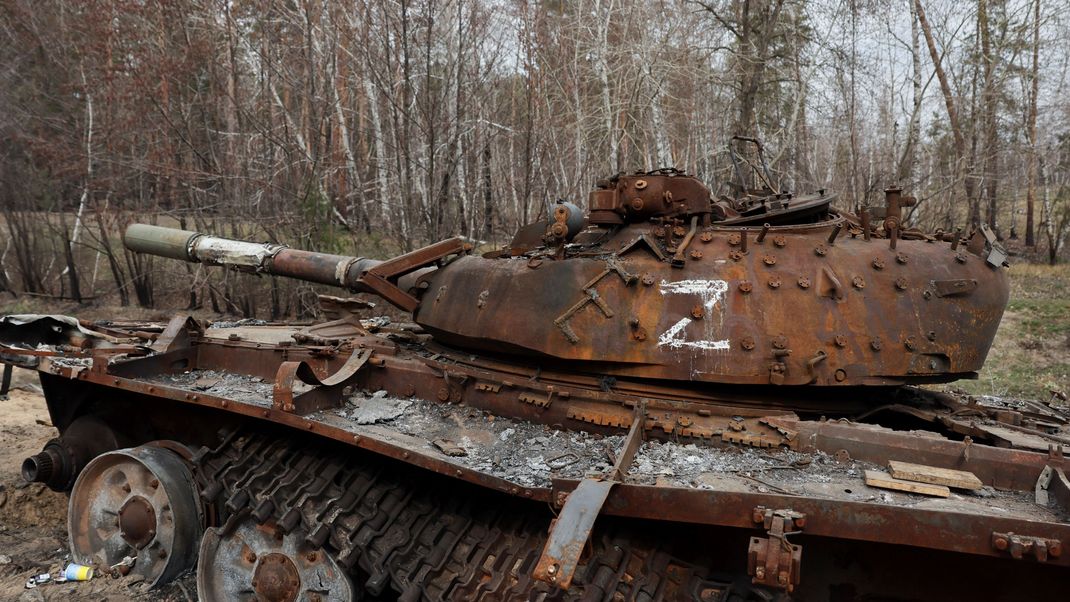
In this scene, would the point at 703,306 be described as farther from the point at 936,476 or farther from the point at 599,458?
the point at 936,476

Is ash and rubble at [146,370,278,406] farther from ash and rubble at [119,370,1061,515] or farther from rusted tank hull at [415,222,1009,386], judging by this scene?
rusted tank hull at [415,222,1009,386]

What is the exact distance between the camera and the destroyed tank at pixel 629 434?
143 inches

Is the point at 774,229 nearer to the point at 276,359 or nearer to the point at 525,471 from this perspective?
the point at 525,471

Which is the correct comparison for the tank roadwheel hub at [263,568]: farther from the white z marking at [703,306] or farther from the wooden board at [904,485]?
the wooden board at [904,485]

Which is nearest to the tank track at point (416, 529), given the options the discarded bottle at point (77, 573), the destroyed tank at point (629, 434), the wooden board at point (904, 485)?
the destroyed tank at point (629, 434)

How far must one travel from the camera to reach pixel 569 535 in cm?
325

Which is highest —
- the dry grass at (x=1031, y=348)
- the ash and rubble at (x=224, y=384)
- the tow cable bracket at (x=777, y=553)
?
the ash and rubble at (x=224, y=384)

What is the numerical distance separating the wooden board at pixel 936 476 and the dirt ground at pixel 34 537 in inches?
198

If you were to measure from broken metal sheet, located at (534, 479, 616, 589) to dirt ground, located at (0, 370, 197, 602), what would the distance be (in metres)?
3.67

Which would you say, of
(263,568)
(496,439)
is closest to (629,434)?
(496,439)

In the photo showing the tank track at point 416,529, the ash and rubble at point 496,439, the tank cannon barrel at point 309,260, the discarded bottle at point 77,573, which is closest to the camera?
the tank track at point 416,529

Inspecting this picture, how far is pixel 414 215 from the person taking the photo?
1456 centimetres

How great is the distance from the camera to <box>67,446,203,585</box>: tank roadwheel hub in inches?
221

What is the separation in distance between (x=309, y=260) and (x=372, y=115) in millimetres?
10009
